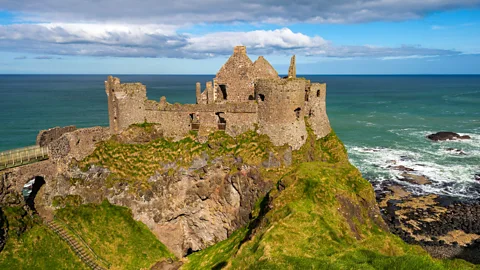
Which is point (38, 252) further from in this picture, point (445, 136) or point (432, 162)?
point (445, 136)

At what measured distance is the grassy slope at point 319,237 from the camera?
17766 millimetres

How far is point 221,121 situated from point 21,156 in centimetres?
1842

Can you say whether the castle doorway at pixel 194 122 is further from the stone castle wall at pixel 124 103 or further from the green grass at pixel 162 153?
the stone castle wall at pixel 124 103

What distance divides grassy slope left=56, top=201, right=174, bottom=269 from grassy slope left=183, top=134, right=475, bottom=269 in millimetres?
4993

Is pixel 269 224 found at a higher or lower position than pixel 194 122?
lower

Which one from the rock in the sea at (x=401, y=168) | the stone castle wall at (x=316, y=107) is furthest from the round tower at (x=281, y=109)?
the rock in the sea at (x=401, y=168)

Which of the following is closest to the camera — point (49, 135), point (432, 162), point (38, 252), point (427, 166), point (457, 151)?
point (38, 252)

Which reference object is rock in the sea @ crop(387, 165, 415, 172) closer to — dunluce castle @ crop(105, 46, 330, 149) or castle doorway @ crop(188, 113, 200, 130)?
dunluce castle @ crop(105, 46, 330, 149)

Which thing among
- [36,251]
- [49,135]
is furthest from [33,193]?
[36,251]

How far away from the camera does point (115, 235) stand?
32062 mm

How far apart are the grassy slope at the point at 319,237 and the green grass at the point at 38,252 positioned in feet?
31.3

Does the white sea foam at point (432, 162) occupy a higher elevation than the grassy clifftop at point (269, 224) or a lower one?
lower

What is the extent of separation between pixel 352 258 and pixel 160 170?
72.6 feet

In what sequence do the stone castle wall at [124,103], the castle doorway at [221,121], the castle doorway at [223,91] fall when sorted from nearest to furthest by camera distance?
the castle doorway at [221,121] < the stone castle wall at [124,103] < the castle doorway at [223,91]
